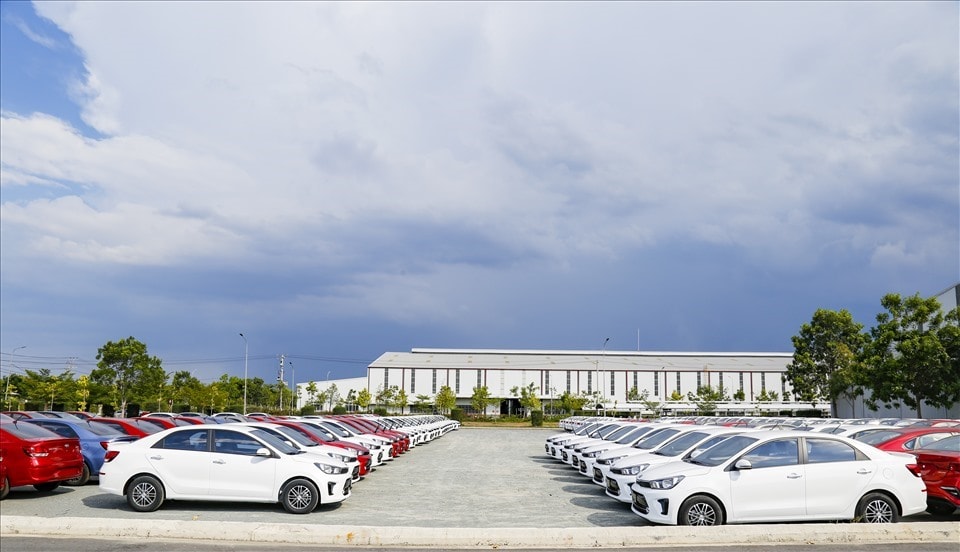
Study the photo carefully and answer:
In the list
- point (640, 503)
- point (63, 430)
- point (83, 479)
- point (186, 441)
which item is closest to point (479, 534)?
point (640, 503)

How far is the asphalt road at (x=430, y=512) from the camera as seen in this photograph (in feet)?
32.7

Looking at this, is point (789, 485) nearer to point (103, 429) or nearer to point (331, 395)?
point (103, 429)

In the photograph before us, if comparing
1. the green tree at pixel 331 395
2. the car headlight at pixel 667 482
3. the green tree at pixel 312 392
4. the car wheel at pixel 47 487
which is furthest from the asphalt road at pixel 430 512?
the green tree at pixel 331 395

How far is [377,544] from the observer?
9789mm

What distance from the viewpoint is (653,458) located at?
45.7 ft

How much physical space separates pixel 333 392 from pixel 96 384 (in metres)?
43.2

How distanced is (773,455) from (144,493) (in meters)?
10.1

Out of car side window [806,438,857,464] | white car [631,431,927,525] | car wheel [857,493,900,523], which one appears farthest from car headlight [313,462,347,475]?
car wheel [857,493,900,523]

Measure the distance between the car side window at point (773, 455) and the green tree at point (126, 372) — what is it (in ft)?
188

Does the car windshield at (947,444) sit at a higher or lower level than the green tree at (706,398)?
higher

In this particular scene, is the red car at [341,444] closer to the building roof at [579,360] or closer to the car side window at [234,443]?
the car side window at [234,443]

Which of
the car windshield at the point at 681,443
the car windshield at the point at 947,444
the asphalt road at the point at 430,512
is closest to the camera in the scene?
the asphalt road at the point at 430,512

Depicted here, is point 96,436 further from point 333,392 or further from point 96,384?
point 333,392

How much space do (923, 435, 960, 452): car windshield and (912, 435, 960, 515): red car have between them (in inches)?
1.0
